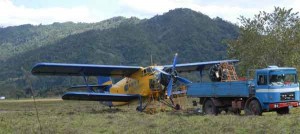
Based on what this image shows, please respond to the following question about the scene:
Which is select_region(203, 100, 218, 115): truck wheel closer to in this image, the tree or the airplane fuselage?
the airplane fuselage

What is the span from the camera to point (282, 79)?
1978 centimetres

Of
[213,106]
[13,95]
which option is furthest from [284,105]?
[13,95]

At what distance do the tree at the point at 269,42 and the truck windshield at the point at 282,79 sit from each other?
1796 centimetres

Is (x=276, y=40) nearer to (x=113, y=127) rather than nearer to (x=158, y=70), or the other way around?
(x=158, y=70)

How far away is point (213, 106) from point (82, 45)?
142 m

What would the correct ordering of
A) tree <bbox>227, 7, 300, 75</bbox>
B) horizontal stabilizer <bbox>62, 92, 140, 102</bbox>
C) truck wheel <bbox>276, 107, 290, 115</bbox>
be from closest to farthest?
truck wheel <bbox>276, 107, 290, 115</bbox> < horizontal stabilizer <bbox>62, 92, 140, 102</bbox> < tree <bbox>227, 7, 300, 75</bbox>

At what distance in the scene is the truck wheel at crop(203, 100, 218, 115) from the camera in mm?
21922

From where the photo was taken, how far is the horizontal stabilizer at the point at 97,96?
2511 cm

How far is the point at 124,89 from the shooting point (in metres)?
30.4

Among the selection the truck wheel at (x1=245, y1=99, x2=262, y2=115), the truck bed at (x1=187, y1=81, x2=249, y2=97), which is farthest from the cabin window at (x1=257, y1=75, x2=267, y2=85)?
the truck wheel at (x1=245, y1=99, x2=262, y2=115)

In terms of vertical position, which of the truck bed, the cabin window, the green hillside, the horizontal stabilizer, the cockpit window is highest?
the green hillside

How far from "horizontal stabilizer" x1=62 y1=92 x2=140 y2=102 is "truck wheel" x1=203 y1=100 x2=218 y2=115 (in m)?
6.50

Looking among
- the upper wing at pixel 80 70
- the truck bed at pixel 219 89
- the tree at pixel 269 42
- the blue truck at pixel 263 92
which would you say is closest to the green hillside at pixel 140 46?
the tree at pixel 269 42

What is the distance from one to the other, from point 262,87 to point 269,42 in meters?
20.1
